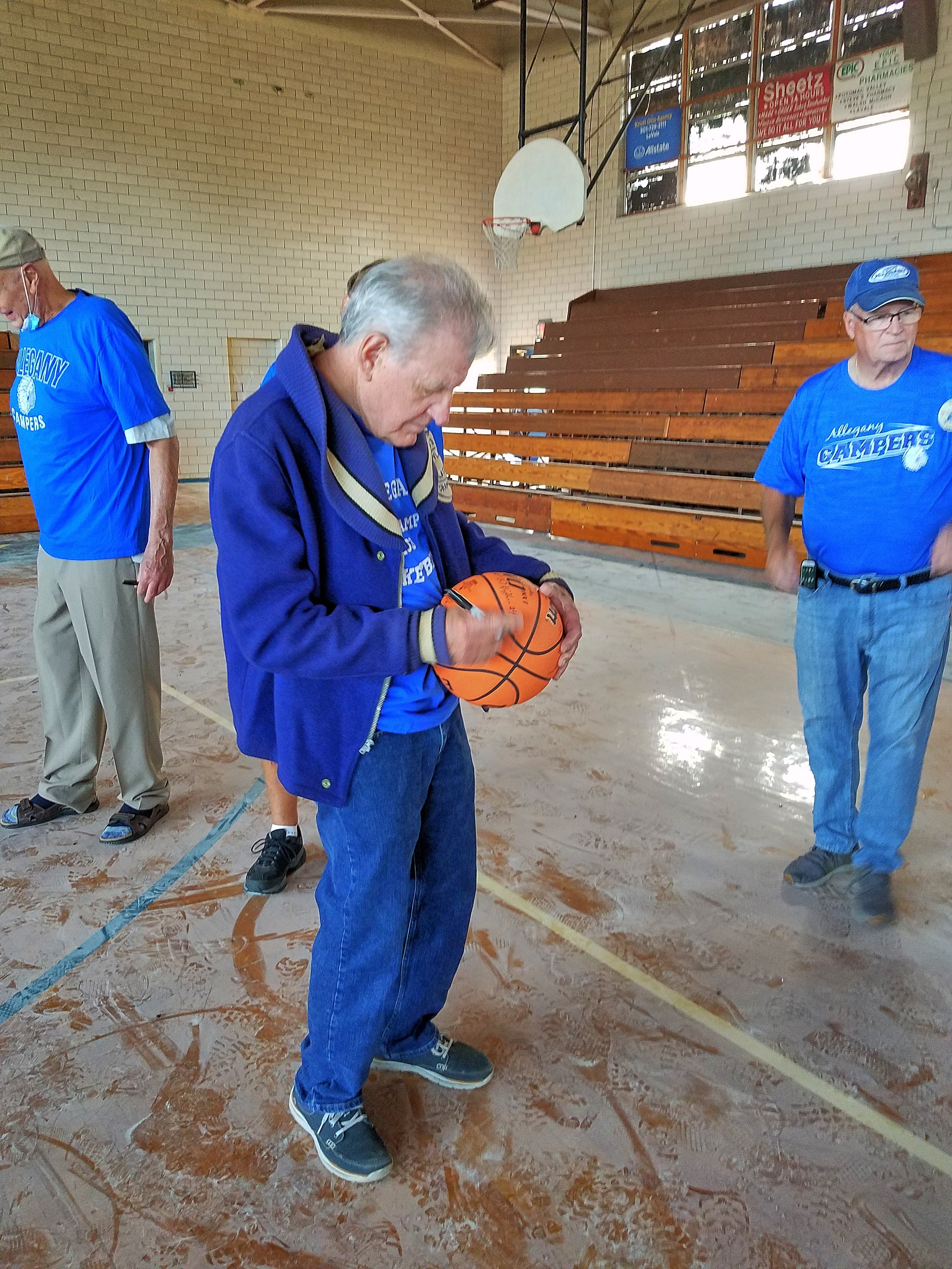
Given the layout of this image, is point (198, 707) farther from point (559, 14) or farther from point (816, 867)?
point (559, 14)

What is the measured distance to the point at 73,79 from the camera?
9.55m

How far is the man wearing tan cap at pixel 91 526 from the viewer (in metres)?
2.49

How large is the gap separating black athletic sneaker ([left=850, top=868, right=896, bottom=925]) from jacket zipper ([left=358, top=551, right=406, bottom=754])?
171 cm

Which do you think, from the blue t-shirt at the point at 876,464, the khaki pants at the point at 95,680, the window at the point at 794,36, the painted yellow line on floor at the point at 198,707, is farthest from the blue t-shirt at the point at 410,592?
the window at the point at 794,36

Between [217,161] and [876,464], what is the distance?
1092 centimetres

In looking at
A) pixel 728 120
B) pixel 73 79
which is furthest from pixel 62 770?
pixel 728 120

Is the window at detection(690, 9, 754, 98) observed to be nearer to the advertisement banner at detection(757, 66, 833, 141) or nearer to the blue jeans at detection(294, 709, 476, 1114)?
the advertisement banner at detection(757, 66, 833, 141)

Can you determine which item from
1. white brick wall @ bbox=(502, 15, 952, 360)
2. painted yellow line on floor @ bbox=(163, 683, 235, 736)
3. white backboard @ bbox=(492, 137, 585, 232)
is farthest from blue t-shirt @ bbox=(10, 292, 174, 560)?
white brick wall @ bbox=(502, 15, 952, 360)

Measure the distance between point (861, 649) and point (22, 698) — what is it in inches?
144

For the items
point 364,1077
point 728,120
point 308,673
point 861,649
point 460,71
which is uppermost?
point 460,71

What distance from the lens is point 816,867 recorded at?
2.55m

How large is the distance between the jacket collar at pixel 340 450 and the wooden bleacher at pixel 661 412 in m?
5.52

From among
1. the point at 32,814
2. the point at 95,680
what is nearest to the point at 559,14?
the point at 95,680

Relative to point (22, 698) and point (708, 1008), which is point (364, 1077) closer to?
point (708, 1008)
